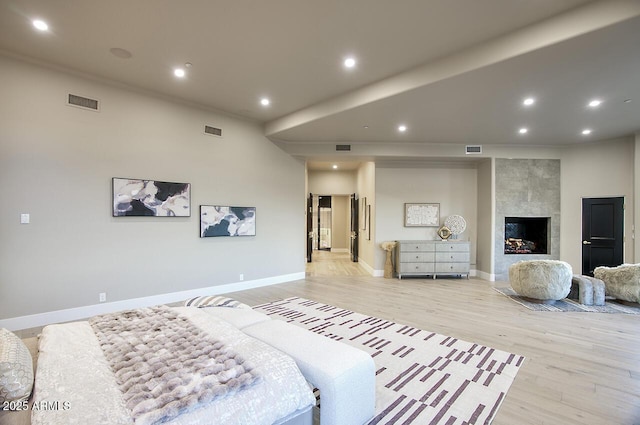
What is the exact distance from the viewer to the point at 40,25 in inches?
126

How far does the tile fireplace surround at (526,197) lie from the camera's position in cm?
709

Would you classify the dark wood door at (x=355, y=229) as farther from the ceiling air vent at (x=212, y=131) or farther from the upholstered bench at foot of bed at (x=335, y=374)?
the upholstered bench at foot of bed at (x=335, y=374)

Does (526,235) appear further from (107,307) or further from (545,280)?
(107,307)

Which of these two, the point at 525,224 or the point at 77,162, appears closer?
the point at 77,162

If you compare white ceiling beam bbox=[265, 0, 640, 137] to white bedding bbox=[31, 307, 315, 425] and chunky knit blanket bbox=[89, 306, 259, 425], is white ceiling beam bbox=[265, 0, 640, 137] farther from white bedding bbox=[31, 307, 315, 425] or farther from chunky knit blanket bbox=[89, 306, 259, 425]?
chunky knit blanket bbox=[89, 306, 259, 425]

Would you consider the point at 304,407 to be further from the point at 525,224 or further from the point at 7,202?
the point at 525,224

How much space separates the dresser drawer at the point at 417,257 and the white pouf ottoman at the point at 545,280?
2.20 metres

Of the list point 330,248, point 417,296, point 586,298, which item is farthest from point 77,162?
point 330,248

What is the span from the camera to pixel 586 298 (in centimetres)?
506

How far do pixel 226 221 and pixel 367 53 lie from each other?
3.83m

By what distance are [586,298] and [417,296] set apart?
270cm

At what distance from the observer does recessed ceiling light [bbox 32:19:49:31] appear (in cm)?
313

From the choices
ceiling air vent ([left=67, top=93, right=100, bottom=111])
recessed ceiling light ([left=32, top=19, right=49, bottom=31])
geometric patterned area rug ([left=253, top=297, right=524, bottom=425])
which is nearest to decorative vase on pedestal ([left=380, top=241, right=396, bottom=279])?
geometric patterned area rug ([left=253, top=297, right=524, bottom=425])

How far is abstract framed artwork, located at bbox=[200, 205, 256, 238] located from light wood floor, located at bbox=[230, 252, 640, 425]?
1.21 meters
